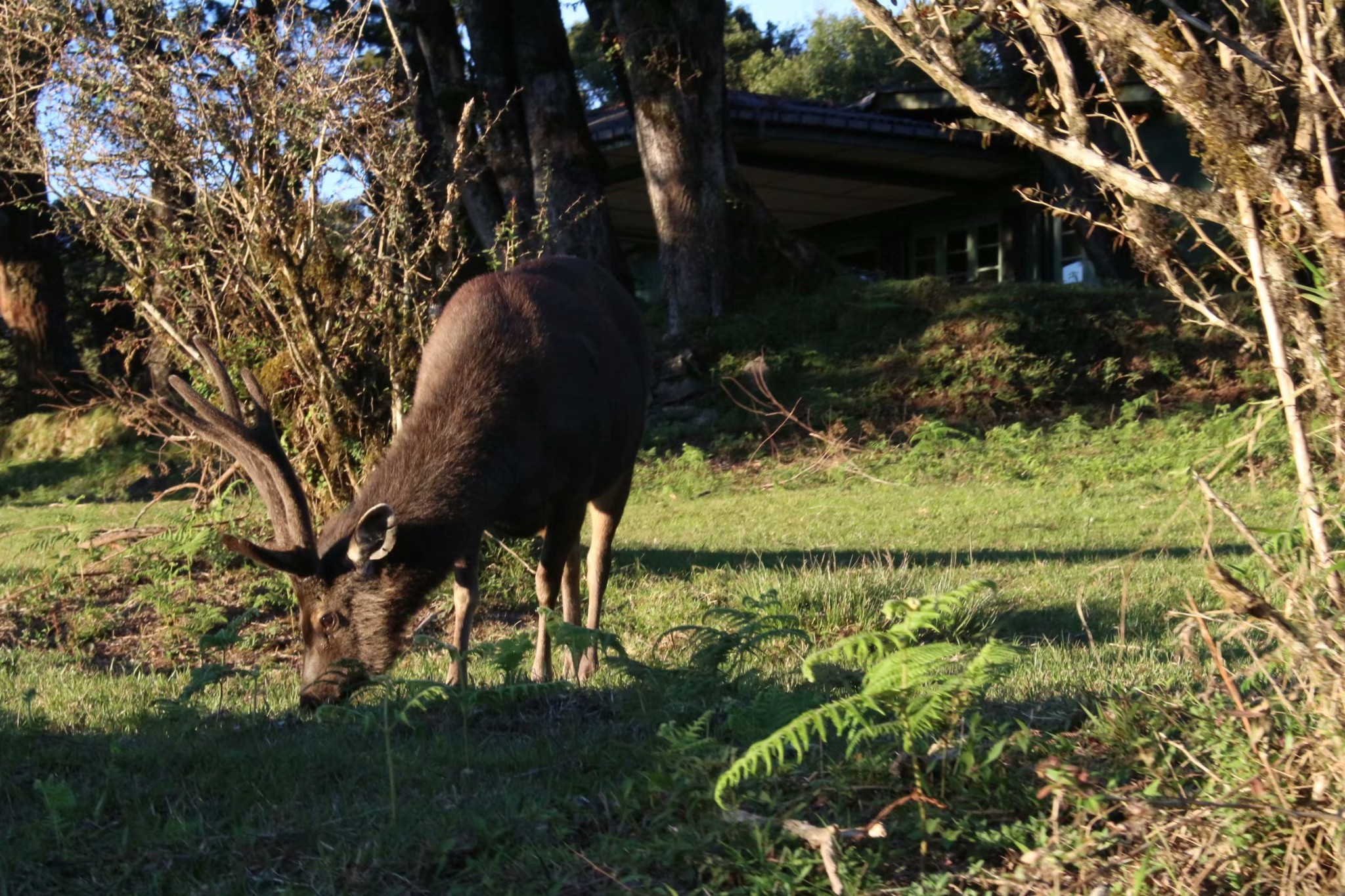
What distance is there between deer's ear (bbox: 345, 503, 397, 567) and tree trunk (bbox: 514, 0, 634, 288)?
41.9ft

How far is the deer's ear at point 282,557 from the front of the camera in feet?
18.0

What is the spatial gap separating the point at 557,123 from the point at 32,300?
9.54m

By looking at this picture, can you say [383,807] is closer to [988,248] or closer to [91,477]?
[91,477]

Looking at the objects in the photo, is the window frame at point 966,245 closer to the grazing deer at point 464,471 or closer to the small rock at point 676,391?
the small rock at point 676,391

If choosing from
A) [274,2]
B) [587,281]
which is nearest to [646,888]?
[587,281]

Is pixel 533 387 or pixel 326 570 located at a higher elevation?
pixel 533 387

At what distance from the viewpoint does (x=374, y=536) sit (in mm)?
5934

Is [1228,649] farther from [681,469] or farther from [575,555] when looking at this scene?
[681,469]

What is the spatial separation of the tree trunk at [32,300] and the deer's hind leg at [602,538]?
1619cm

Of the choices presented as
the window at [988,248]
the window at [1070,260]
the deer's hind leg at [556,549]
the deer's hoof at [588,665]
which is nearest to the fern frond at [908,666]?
the deer's hoof at [588,665]

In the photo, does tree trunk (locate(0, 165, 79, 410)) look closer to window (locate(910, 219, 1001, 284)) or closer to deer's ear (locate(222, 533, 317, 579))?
window (locate(910, 219, 1001, 284))

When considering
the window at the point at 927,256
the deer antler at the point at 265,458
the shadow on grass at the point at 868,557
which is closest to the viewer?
the deer antler at the point at 265,458

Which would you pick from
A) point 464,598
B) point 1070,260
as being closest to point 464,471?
point 464,598

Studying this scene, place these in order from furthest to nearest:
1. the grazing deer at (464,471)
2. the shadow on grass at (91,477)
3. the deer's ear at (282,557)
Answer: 1. the shadow on grass at (91,477)
2. the grazing deer at (464,471)
3. the deer's ear at (282,557)
